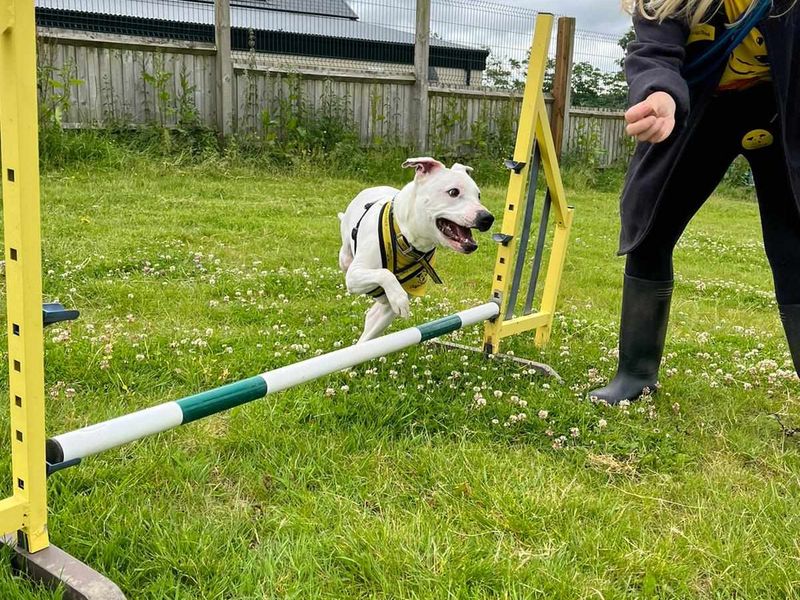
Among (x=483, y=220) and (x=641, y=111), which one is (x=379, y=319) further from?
(x=641, y=111)

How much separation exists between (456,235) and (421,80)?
8720mm

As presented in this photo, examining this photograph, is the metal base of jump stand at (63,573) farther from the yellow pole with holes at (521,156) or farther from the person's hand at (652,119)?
the yellow pole with holes at (521,156)

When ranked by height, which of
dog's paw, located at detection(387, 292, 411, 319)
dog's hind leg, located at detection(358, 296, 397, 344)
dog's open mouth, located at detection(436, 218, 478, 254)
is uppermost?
dog's open mouth, located at detection(436, 218, 478, 254)

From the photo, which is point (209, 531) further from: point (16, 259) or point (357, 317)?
point (357, 317)

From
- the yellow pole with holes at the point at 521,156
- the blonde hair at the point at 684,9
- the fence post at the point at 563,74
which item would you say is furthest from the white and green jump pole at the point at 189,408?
the fence post at the point at 563,74

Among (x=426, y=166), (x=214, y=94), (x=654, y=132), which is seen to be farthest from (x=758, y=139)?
(x=214, y=94)

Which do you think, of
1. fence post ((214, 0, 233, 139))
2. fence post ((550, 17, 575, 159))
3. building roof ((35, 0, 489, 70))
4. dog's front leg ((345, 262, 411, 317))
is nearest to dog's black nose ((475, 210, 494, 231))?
dog's front leg ((345, 262, 411, 317))

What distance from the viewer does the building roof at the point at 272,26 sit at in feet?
38.0

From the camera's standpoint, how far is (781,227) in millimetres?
2939

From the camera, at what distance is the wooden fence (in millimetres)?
9773

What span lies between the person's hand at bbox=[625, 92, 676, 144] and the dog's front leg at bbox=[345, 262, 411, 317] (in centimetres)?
155

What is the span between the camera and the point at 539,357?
162 inches

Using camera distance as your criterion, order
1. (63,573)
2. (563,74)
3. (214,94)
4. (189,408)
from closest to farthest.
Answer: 1. (63,573)
2. (189,408)
3. (214,94)
4. (563,74)

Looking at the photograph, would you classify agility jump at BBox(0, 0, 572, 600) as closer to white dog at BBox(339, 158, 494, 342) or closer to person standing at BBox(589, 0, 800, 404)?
white dog at BBox(339, 158, 494, 342)
